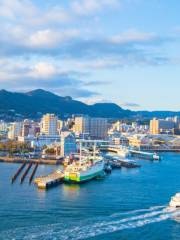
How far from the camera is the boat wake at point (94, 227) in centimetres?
609

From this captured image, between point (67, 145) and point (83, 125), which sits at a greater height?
point (83, 125)

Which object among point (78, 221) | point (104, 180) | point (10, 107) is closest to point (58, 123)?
point (10, 107)

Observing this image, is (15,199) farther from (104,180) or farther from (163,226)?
(104,180)

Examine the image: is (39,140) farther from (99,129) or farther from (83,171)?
(83,171)

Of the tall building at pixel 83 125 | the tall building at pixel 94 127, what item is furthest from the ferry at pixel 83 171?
the tall building at pixel 83 125

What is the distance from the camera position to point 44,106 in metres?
58.6

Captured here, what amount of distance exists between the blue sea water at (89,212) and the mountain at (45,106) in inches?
1525

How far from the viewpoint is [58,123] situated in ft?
114

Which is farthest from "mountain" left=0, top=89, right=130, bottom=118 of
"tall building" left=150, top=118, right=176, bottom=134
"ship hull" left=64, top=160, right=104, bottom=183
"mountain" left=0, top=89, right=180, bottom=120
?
"ship hull" left=64, top=160, right=104, bottom=183

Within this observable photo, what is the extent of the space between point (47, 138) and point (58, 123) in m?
7.30

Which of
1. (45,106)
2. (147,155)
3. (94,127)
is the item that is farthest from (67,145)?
(45,106)

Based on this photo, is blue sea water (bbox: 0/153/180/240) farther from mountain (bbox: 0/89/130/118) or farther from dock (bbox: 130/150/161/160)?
mountain (bbox: 0/89/130/118)

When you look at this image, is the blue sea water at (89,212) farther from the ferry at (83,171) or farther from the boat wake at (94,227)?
the ferry at (83,171)

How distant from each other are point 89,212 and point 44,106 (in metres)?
51.3
